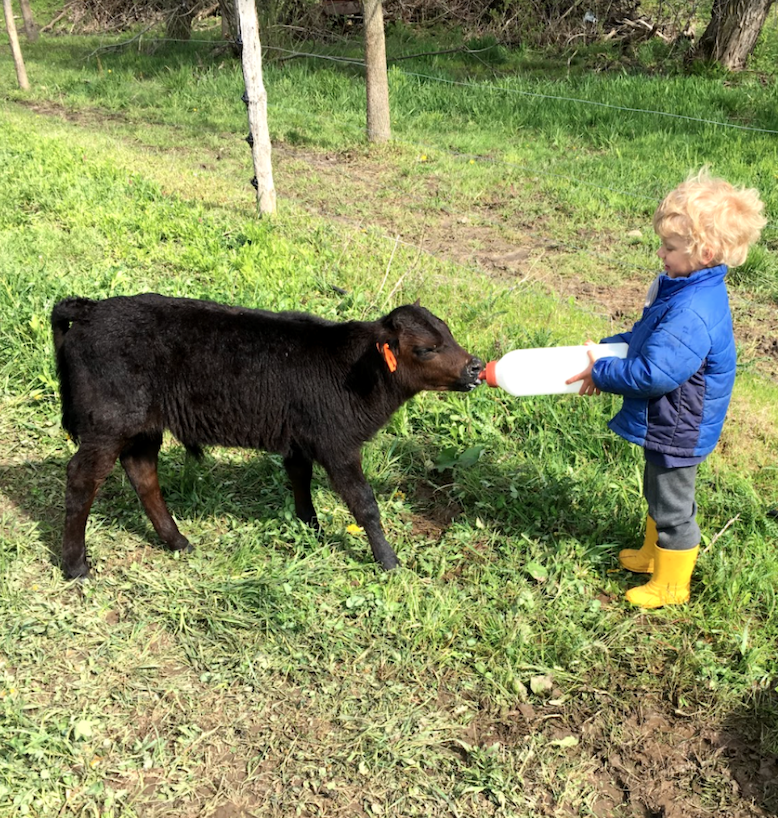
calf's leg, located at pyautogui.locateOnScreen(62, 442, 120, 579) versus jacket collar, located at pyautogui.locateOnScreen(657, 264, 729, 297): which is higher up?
jacket collar, located at pyautogui.locateOnScreen(657, 264, 729, 297)

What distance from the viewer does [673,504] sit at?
137 inches

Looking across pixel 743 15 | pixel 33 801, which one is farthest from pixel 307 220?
pixel 743 15

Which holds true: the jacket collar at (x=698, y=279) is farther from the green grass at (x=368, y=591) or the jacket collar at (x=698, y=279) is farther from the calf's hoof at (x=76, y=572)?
the calf's hoof at (x=76, y=572)

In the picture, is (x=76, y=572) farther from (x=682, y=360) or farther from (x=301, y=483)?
(x=682, y=360)

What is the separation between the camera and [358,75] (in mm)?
13766

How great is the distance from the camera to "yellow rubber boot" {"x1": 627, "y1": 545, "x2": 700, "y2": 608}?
3.60m

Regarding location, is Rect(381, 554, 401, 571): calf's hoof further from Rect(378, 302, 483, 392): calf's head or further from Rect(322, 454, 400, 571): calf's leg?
Rect(378, 302, 483, 392): calf's head

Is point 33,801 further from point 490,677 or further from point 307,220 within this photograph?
point 307,220

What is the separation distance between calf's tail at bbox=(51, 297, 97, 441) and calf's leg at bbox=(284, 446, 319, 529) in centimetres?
110

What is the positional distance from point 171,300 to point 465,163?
7.07m

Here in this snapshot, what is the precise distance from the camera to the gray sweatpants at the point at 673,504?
3.45 metres

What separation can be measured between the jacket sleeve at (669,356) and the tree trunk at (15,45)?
622 inches

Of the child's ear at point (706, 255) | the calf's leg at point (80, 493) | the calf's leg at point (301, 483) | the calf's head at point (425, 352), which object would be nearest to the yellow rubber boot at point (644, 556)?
the calf's head at point (425, 352)

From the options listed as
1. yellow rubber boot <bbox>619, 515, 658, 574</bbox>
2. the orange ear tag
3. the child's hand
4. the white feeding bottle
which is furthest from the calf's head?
yellow rubber boot <bbox>619, 515, 658, 574</bbox>
